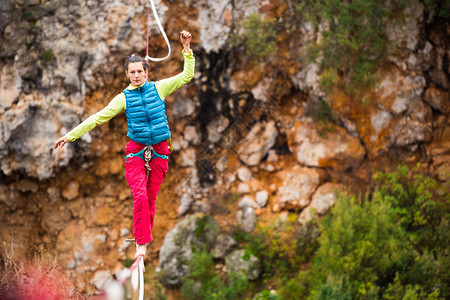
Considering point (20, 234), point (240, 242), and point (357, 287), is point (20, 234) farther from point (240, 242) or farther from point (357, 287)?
point (357, 287)

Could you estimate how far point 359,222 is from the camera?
9.48 metres

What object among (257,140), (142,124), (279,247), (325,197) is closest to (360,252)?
(325,197)

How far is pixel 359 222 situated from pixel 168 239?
3.95 metres

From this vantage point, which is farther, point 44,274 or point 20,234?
point 20,234

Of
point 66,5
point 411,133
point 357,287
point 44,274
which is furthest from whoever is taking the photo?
point 411,133

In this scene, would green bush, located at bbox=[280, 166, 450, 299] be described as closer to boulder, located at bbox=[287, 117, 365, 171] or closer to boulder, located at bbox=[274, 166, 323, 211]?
boulder, located at bbox=[274, 166, 323, 211]

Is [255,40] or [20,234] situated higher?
[255,40]

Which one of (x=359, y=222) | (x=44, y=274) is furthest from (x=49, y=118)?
(x=359, y=222)

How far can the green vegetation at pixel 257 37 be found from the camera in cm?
1024

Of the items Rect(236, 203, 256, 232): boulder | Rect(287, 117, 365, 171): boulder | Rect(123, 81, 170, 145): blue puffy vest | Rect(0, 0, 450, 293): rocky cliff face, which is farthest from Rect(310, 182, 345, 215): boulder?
Rect(123, 81, 170, 145): blue puffy vest

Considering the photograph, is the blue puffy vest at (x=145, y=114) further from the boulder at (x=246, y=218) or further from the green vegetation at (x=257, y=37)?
the boulder at (x=246, y=218)

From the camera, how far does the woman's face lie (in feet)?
15.3

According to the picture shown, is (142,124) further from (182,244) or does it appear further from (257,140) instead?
(257,140)

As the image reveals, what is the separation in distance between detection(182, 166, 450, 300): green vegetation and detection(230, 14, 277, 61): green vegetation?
10.9 feet
